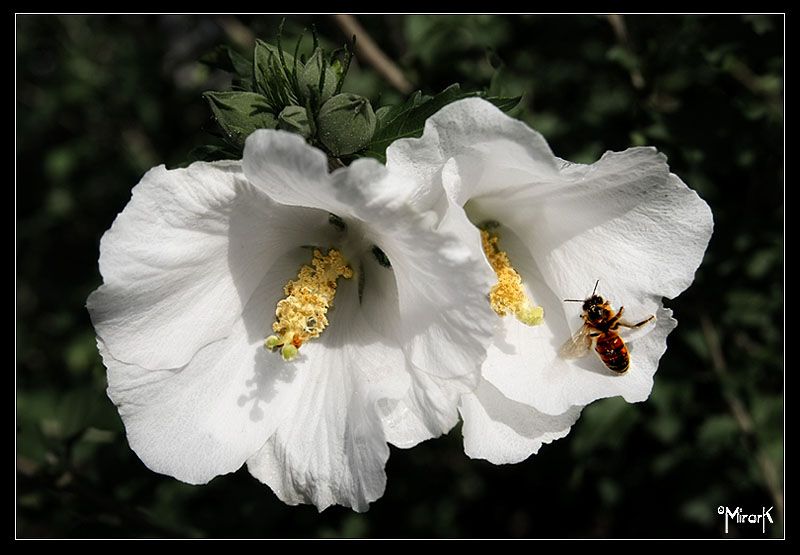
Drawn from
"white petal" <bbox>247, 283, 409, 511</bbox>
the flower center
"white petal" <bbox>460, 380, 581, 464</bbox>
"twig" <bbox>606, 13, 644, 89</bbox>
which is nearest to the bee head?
"white petal" <bbox>460, 380, 581, 464</bbox>

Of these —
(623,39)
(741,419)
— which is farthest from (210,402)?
(741,419)

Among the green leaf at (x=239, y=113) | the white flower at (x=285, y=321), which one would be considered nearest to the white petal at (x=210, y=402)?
the white flower at (x=285, y=321)

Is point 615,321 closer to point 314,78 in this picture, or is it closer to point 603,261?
point 603,261

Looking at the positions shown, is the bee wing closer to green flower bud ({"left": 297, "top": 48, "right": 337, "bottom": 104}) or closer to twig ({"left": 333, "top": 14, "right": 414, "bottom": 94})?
green flower bud ({"left": 297, "top": 48, "right": 337, "bottom": 104})

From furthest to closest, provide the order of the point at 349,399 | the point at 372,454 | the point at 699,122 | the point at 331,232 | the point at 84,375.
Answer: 1. the point at 84,375
2. the point at 699,122
3. the point at 331,232
4. the point at 349,399
5. the point at 372,454

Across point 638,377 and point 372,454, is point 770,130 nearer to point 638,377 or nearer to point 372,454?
point 638,377

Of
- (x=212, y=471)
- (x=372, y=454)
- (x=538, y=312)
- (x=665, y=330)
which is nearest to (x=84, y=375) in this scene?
(x=212, y=471)
